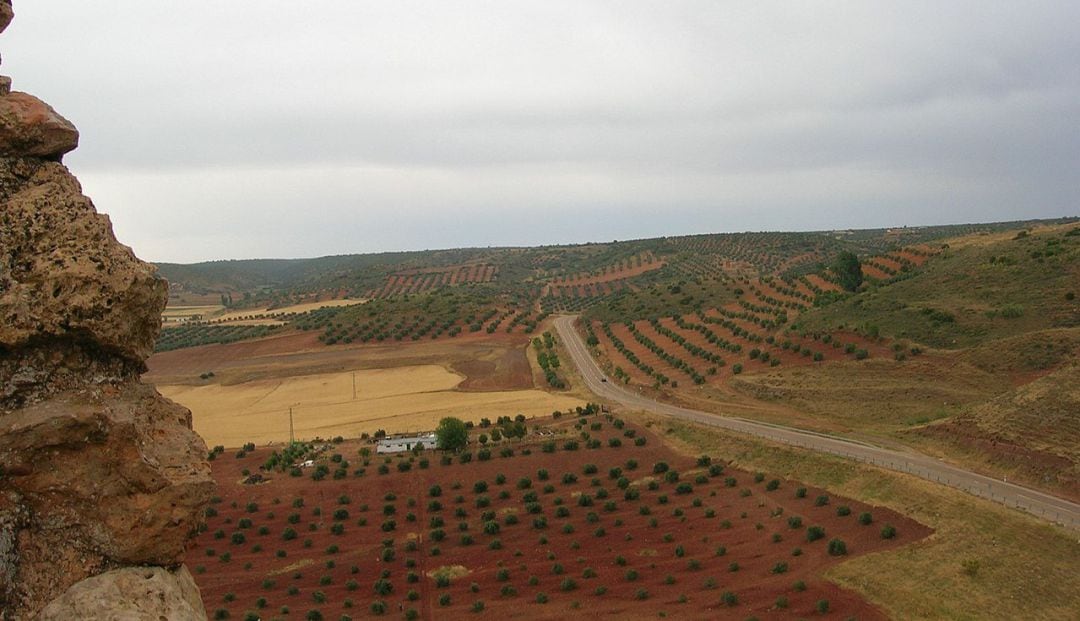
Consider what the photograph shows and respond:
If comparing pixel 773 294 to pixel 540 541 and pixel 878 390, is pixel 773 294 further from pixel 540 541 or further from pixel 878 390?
pixel 540 541

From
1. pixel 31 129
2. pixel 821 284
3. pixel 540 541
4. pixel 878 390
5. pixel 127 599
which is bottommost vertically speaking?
pixel 540 541

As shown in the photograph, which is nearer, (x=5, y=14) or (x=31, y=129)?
(x=31, y=129)

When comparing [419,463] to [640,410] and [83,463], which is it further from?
[83,463]

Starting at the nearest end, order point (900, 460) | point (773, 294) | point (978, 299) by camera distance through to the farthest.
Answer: point (900, 460)
point (978, 299)
point (773, 294)

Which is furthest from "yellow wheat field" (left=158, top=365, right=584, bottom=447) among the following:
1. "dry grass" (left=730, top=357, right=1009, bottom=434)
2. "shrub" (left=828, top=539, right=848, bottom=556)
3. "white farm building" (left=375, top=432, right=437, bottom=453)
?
"shrub" (left=828, top=539, right=848, bottom=556)

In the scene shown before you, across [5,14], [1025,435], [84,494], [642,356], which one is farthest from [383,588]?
[642,356]

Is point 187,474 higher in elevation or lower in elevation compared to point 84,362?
lower

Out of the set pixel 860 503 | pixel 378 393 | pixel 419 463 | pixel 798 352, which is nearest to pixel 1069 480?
pixel 860 503
